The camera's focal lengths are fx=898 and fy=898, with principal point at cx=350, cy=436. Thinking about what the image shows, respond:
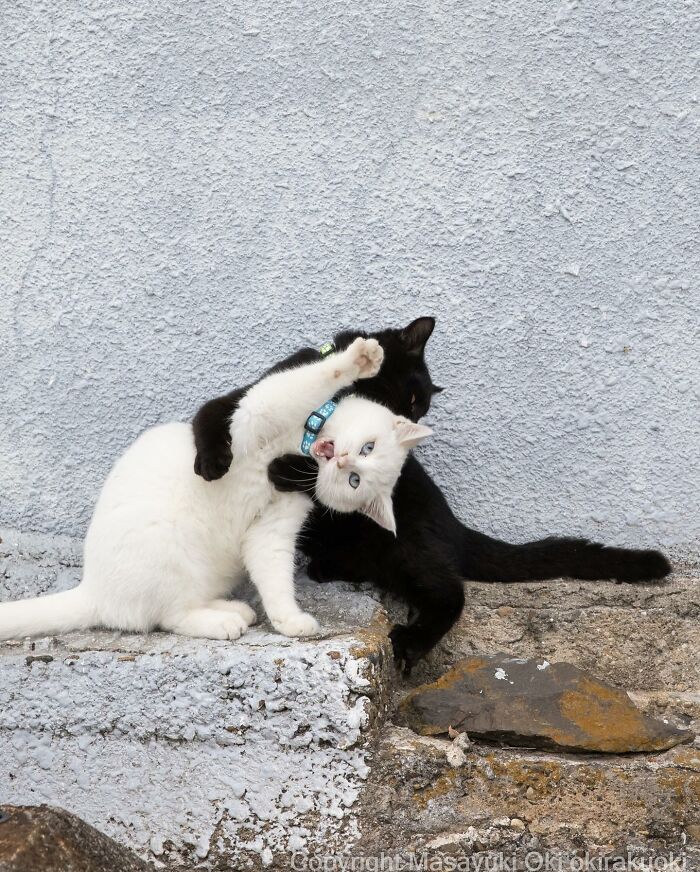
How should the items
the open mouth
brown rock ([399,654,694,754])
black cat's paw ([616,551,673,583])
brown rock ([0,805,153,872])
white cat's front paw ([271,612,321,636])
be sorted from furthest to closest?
1. black cat's paw ([616,551,673,583])
2. the open mouth
3. white cat's front paw ([271,612,321,636])
4. brown rock ([399,654,694,754])
5. brown rock ([0,805,153,872])

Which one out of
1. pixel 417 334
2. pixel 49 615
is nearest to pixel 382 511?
pixel 417 334

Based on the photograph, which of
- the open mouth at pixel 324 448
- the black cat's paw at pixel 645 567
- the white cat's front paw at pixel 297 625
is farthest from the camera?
the black cat's paw at pixel 645 567

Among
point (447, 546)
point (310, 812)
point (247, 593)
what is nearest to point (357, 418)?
point (447, 546)

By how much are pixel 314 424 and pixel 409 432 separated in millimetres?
271

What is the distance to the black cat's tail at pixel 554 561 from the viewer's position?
2652mm

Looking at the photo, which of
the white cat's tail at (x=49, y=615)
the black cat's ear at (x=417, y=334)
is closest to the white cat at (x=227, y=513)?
the white cat's tail at (x=49, y=615)

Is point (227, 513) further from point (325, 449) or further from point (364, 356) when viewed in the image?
point (364, 356)

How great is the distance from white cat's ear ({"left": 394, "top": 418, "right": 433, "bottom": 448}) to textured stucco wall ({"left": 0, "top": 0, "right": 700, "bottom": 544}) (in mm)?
325

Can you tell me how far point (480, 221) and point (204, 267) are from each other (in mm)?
867

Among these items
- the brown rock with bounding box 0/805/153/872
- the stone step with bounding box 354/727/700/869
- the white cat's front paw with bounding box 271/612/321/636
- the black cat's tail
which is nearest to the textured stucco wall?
the black cat's tail

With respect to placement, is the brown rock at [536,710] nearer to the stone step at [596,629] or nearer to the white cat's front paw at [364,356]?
the stone step at [596,629]

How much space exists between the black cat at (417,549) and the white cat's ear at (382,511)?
10cm

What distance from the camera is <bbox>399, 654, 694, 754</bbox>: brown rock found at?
7.13ft

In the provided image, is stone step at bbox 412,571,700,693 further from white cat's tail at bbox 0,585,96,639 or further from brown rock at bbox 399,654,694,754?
white cat's tail at bbox 0,585,96,639
